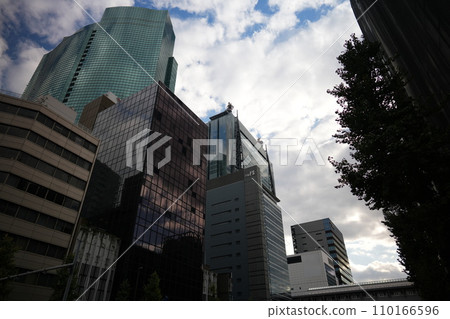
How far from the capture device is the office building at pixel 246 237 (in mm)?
81750

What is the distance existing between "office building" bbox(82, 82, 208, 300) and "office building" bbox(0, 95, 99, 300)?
7463 millimetres

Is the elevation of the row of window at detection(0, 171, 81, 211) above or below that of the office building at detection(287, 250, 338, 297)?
below

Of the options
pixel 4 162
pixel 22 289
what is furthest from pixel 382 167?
pixel 4 162

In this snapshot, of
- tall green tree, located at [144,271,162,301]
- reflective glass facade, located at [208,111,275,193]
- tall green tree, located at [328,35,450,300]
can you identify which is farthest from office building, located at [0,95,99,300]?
reflective glass facade, located at [208,111,275,193]

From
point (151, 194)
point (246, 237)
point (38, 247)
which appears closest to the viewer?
point (38, 247)

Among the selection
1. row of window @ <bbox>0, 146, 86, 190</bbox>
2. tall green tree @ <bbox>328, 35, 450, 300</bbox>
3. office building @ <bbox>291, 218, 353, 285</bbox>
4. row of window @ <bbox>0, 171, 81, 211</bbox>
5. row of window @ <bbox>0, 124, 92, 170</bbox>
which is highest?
office building @ <bbox>291, 218, 353, 285</bbox>

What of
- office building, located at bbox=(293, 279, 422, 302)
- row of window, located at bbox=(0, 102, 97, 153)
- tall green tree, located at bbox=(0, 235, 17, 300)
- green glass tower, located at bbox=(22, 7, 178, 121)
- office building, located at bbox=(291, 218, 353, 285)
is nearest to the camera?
tall green tree, located at bbox=(0, 235, 17, 300)

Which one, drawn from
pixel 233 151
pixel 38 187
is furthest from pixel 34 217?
pixel 233 151

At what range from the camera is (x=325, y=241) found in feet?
465

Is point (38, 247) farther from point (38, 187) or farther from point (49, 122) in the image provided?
point (49, 122)

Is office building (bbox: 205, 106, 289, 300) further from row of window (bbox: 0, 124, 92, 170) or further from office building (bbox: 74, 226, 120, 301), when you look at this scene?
row of window (bbox: 0, 124, 92, 170)

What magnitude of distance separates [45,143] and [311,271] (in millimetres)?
120688

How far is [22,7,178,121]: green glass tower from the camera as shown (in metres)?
130

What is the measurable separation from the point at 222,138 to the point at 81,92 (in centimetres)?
7028
